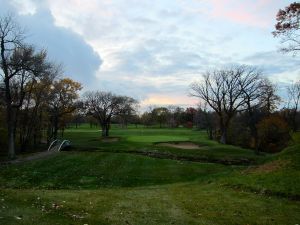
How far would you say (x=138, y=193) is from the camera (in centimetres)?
1909

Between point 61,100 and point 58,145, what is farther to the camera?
point 61,100

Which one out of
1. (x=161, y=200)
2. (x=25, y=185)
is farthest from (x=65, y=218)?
(x=25, y=185)

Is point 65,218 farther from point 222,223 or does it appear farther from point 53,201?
point 222,223

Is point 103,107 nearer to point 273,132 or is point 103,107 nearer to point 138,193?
point 273,132

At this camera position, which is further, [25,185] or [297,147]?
[297,147]

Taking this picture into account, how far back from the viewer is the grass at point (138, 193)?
11.9 m

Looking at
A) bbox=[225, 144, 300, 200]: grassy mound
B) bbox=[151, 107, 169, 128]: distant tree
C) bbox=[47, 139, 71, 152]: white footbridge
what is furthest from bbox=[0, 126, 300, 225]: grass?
bbox=[151, 107, 169, 128]: distant tree

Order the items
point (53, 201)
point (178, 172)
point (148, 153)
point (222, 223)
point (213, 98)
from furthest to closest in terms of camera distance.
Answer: point (213, 98), point (148, 153), point (178, 172), point (53, 201), point (222, 223)

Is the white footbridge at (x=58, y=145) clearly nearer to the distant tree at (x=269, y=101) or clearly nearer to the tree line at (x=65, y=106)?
the tree line at (x=65, y=106)

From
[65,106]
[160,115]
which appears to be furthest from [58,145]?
[160,115]

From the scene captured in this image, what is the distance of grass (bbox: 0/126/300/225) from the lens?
11.9m

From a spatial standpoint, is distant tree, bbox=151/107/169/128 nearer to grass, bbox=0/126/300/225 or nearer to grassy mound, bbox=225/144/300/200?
grass, bbox=0/126/300/225

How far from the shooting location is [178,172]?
31562 mm

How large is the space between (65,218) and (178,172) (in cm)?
2157
